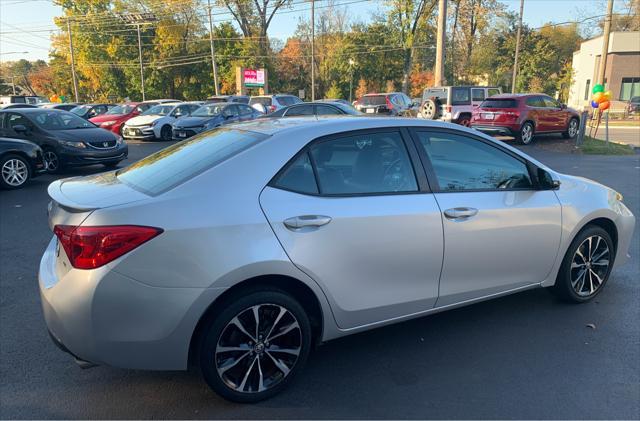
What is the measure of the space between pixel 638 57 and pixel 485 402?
49135 millimetres

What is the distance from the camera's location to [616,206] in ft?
13.7

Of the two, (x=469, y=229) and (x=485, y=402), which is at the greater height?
(x=469, y=229)

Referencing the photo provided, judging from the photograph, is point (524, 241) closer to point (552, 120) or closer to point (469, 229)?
point (469, 229)

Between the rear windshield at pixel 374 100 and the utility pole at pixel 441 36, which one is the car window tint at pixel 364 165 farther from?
the rear windshield at pixel 374 100

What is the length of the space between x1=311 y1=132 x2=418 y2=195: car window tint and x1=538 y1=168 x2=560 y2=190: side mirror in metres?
1.17

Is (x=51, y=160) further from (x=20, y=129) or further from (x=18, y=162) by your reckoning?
(x=18, y=162)

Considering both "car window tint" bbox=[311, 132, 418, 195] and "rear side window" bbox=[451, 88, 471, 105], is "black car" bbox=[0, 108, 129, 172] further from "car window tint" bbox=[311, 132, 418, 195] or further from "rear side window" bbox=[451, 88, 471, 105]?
"rear side window" bbox=[451, 88, 471, 105]

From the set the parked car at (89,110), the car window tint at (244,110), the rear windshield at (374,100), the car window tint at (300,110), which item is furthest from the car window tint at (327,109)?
the parked car at (89,110)

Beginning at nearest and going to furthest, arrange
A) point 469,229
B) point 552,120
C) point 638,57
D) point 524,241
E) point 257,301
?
point 257,301 < point 469,229 < point 524,241 < point 552,120 < point 638,57

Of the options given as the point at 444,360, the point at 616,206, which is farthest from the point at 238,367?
the point at 616,206

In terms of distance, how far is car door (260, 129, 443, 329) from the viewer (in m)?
2.78

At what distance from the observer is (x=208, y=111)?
18891mm

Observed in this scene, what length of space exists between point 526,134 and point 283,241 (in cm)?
1580

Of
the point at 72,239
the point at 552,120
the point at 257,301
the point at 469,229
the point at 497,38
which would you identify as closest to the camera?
the point at 72,239
